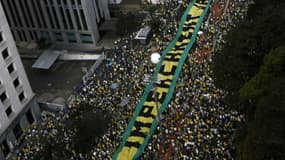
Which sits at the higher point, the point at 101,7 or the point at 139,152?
the point at 101,7

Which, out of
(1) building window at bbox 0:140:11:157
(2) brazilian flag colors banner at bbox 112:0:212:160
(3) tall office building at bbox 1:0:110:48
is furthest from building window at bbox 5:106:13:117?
(3) tall office building at bbox 1:0:110:48

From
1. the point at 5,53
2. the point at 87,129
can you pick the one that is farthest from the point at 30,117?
the point at 87,129

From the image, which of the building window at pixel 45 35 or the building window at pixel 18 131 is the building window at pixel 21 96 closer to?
the building window at pixel 18 131

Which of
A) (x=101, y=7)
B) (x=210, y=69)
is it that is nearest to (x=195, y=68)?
(x=210, y=69)

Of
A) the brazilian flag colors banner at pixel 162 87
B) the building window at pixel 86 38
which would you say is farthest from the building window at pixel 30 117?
the building window at pixel 86 38

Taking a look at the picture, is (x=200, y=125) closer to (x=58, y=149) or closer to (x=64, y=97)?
(x=58, y=149)
